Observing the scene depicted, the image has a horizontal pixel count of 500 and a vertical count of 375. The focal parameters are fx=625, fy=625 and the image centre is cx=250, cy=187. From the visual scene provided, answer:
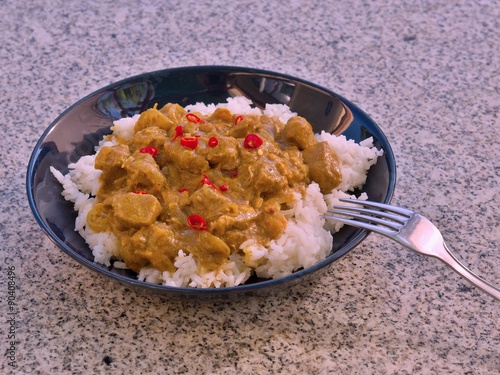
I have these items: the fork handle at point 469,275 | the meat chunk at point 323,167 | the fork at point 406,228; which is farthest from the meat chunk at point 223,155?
the fork handle at point 469,275

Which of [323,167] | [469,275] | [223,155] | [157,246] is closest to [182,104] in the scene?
[223,155]

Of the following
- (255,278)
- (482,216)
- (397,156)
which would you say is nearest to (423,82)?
(397,156)

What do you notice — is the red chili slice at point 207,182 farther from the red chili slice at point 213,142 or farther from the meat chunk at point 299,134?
the meat chunk at point 299,134

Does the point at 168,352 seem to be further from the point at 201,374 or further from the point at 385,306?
the point at 385,306

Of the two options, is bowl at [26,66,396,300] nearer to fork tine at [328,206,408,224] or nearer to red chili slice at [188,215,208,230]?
fork tine at [328,206,408,224]

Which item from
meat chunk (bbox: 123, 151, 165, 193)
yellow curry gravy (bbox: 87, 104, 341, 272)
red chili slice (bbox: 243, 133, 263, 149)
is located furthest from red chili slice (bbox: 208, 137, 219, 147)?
meat chunk (bbox: 123, 151, 165, 193)

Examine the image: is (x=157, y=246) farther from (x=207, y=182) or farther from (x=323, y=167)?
(x=323, y=167)
